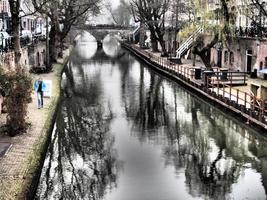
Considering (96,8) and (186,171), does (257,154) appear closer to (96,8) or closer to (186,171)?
(186,171)

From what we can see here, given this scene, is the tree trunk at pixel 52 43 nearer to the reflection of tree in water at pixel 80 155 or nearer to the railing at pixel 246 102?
the reflection of tree in water at pixel 80 155

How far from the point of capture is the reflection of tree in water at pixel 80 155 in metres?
18.3

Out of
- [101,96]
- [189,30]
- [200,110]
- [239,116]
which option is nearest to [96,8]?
[189,30]

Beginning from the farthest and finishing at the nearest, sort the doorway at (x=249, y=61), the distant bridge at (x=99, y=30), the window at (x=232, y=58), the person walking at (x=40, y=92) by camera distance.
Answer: the distant bridge at (x=99, y=30) → the window at (x=232, y=58) → the doorway at (x=249, y=61) → the person walking at (x=40, y=92)

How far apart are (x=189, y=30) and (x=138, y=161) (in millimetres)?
27754

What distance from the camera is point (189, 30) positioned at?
4747 centimetres

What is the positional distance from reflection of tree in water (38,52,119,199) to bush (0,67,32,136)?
2.02m

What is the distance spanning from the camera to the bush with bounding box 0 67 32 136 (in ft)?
73.2

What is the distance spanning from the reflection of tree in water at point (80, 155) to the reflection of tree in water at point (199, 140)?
236 cm

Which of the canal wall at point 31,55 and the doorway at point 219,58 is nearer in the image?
the canal wall at point 31,55

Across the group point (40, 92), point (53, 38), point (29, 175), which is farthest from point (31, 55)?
point (29, 175)

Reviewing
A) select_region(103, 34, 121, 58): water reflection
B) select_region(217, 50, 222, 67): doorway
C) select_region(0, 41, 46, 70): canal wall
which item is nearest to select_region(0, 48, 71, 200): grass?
select_region(0, 41, 46, 70): canal wall

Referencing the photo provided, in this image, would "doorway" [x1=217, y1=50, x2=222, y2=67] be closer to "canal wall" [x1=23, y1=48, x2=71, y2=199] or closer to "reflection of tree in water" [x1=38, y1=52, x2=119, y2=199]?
"reflection of tree in water" [x1=38, y1=52, x2=119, y2=199]

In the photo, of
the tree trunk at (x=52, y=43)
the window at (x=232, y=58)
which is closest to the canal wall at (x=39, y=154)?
the window at (x=232, y=58)
